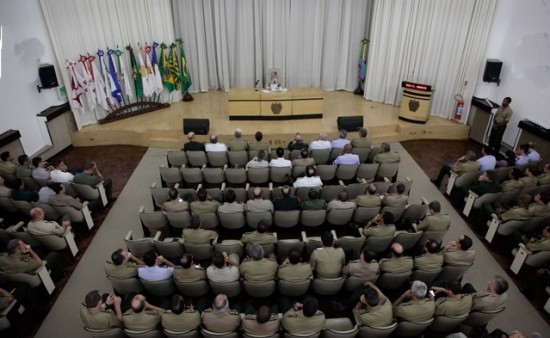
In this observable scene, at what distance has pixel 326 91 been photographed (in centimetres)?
1361

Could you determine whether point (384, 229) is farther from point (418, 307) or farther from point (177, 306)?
point (177, 306)

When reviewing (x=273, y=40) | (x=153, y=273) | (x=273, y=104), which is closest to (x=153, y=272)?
(x=153, y=273)

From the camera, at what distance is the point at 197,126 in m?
9.92

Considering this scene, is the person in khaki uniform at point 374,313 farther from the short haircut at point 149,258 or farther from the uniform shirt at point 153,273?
the short haircut at point 149,258

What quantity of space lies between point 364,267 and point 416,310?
2.68 ft

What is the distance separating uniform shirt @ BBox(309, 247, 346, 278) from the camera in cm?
484

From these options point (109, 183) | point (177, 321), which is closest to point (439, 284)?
point (177, 321)

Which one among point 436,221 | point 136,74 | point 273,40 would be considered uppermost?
point 273,40

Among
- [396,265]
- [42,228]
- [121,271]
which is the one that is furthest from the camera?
[42,228]

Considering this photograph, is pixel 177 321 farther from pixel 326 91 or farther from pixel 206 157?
pixel 326 91

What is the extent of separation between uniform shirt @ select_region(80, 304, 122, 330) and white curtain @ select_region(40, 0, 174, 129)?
7.71 meters

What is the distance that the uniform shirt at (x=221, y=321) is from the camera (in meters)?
4.03

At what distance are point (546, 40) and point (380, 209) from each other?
604cm

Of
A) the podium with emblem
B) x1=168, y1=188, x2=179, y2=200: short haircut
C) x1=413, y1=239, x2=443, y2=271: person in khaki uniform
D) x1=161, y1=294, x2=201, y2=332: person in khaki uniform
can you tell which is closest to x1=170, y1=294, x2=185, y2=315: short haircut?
x1=161, y1=294, x2=201, y2=332: person in khaki uniform
